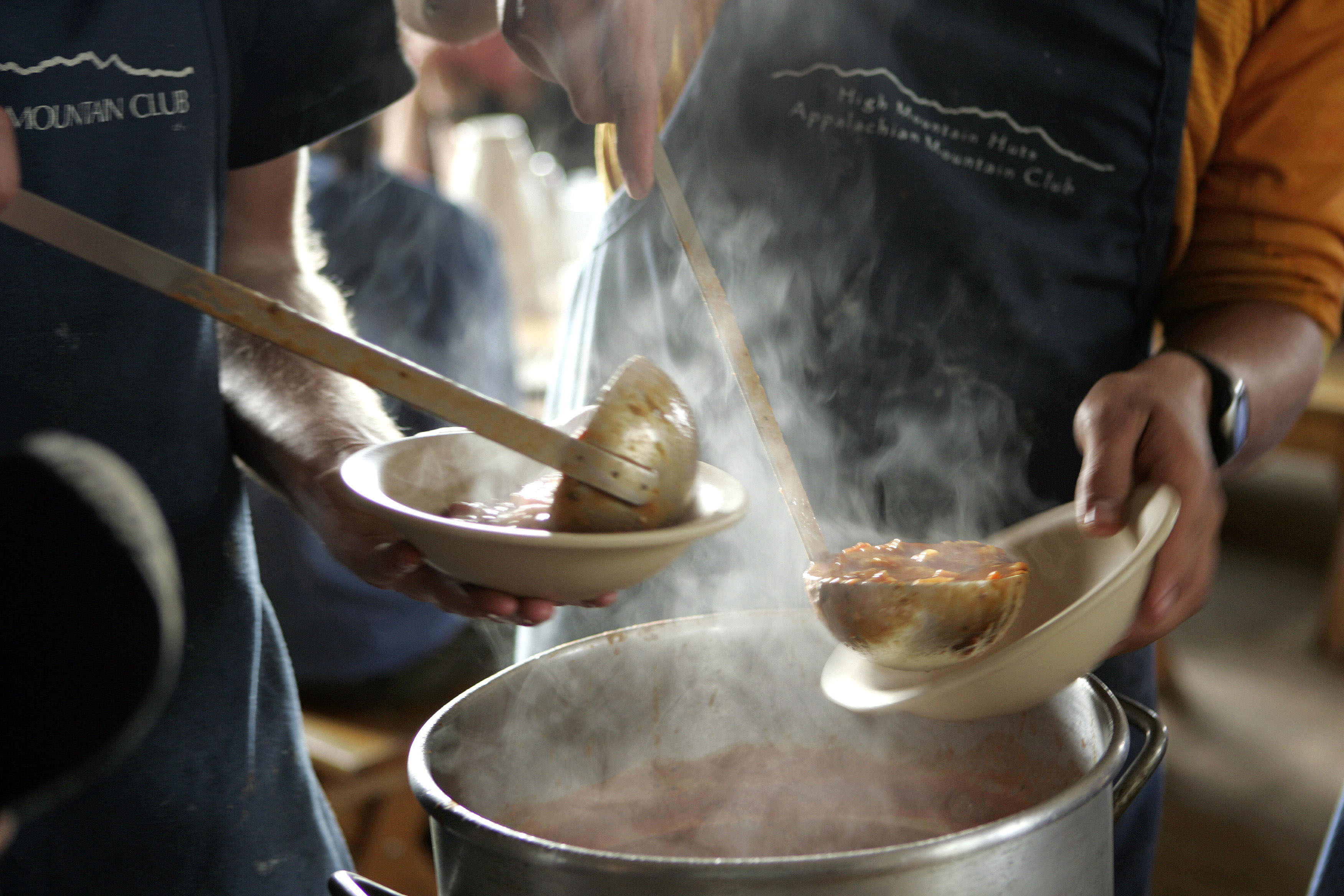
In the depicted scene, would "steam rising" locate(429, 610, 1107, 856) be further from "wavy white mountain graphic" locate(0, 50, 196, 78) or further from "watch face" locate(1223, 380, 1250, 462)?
"wavy white mountain graphic" locate(0, 50, 196, 78)

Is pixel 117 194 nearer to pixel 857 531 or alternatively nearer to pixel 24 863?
pixel 24 863

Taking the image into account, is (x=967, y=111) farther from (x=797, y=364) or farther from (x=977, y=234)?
(x=797, y=364)

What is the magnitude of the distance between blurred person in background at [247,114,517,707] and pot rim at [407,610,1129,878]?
1171 millimetres

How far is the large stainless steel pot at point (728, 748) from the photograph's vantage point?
0.54m

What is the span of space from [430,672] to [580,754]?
1267mm

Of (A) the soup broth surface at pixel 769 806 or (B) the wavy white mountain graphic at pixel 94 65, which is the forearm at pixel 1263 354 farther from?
(B) the wavy white mountain graphic at pixel 94 65

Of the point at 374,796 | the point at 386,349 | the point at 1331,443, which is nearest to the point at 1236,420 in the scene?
the point at 374,796

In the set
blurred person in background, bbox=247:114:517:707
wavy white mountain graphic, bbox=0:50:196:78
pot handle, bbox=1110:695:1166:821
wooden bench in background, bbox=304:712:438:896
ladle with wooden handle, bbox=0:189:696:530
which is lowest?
wooden bench in background, bbox=304:712:438:896

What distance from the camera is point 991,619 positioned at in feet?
2.66

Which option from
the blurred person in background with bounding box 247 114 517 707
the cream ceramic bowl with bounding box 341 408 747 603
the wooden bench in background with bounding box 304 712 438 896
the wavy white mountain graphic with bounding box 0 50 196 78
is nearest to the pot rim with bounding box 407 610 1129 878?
the cream ceramic bowl with bounding box 341 408 747 603

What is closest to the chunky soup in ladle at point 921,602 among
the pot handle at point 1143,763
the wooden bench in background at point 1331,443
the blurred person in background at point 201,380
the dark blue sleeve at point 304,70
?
the pot handle at point 1143,763

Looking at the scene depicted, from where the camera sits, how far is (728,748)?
981 millimetres

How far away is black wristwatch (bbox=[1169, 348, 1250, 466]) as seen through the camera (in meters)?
0.95

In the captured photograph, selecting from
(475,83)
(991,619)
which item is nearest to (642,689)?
(991,619)
